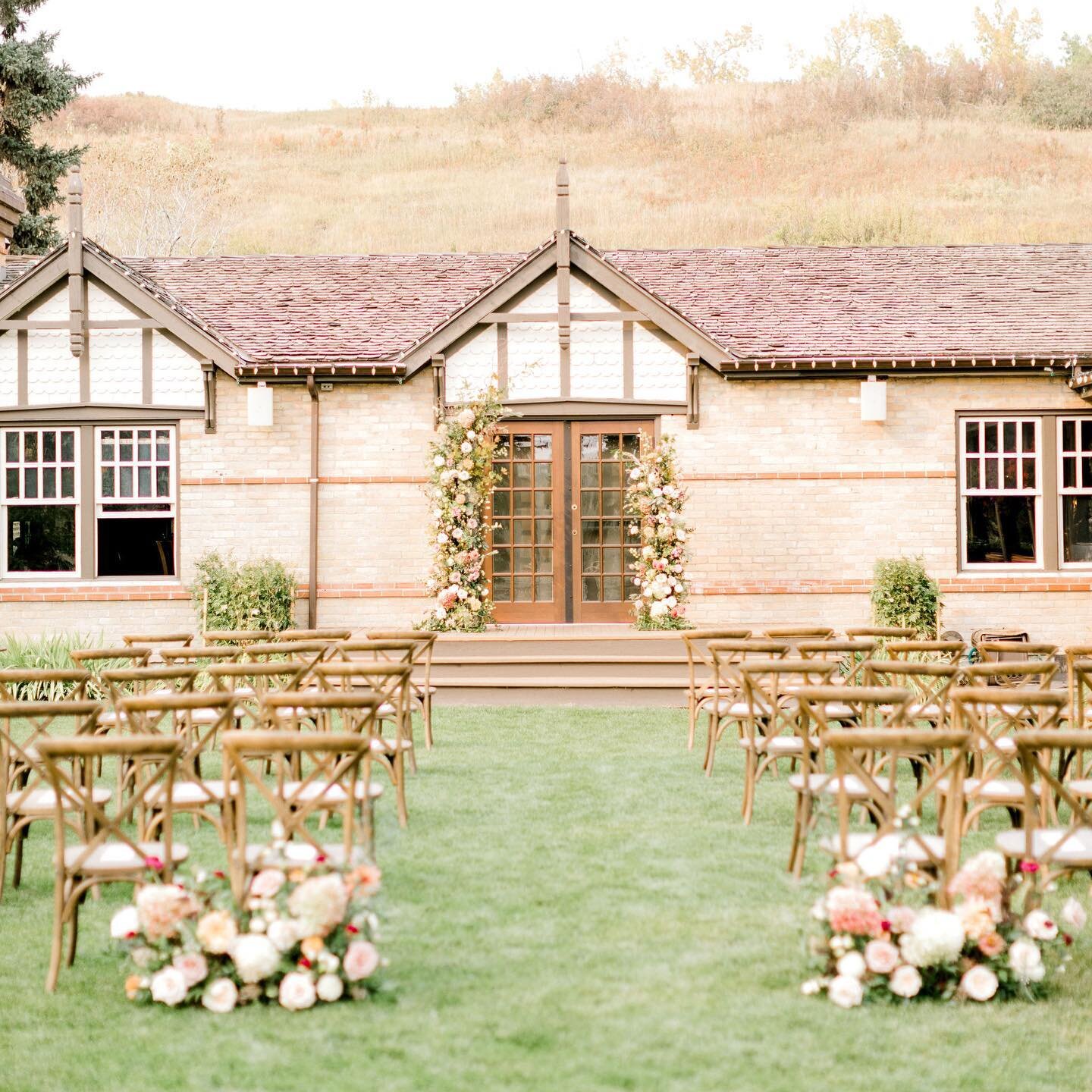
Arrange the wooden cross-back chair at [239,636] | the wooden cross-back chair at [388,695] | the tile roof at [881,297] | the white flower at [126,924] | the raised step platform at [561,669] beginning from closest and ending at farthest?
1. the white flower at [126,924]
2. the wooden cross-back chair at [388,695]
3. the wooden cross-back chair at [239,636]
4. the raised step platform at [561,669]
5. the tile roof at [881,297]

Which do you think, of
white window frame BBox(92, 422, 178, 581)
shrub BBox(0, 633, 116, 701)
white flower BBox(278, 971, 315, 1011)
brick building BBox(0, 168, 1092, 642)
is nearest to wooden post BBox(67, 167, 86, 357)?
brick building BBox(0, 168, 1092, 642)

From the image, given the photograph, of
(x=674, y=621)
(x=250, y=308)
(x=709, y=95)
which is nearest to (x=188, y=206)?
(x=250, y=308)

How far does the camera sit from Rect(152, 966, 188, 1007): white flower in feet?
14.9

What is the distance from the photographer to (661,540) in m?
13.6

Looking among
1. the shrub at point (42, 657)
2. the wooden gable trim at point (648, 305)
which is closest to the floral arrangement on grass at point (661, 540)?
the wooden gable trim at point (648, 305)

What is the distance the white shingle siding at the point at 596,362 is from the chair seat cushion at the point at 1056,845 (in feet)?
31.8

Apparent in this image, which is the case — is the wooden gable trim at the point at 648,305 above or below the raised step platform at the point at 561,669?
above

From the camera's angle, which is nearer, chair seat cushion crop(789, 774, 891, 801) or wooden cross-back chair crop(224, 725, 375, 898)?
wooden cross-back chair crop(224, 725, 375, 898)

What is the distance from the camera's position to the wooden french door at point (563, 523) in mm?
14594

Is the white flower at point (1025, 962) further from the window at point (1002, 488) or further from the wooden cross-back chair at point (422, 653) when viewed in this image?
the window at point (1002, 488)

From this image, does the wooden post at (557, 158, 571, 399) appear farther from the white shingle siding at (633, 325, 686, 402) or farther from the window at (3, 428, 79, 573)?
the window at (3, 428, 79, 573)

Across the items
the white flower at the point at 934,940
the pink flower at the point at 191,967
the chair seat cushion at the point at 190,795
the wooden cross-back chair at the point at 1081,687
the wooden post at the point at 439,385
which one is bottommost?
the pink flower at the point at 191,967

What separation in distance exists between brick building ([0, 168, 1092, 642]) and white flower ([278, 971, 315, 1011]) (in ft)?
32.7

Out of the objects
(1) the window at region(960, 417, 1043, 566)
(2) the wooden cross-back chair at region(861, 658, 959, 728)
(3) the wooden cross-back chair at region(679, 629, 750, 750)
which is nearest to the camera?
(2) the wooden cross-back chair at region(861, 658, 959, 728)
